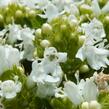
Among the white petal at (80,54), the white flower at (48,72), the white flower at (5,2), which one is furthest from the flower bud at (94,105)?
the white flower at (5,2)

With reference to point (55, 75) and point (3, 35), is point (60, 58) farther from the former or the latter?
point (3, 35)

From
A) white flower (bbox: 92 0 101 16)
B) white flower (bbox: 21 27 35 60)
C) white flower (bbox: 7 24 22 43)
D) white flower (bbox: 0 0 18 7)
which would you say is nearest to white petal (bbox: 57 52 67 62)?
white flower (bbox: 21 27 35 60)

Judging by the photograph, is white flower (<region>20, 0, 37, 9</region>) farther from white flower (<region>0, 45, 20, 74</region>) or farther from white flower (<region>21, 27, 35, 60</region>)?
white flower (<region>0, 45, 20, 74</region>)

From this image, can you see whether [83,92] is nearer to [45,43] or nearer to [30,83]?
[30,83]

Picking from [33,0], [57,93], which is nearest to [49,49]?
[57,93]

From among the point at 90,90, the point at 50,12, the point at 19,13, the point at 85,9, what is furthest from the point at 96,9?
the point at 90,90

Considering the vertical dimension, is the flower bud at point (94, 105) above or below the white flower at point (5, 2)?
below

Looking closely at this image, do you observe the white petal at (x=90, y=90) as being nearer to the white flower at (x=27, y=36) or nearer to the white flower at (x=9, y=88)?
the white flower at (x=9, y=88)
